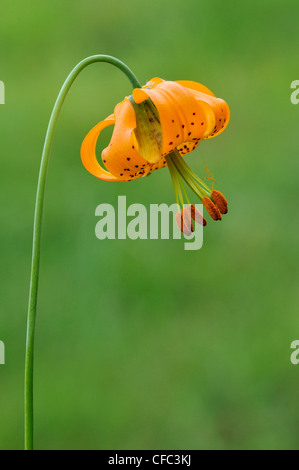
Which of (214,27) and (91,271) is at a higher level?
(214,27)

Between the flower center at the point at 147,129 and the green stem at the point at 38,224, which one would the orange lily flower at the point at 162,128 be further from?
the green stem at the point at 38,224

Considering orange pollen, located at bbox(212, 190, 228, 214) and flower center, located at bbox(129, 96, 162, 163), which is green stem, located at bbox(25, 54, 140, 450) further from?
orange pollen, located at bbox(212, 190, 228, 214)

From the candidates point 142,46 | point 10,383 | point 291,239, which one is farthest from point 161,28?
point 10,383

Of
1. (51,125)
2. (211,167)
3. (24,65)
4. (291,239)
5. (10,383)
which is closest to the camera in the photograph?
(51,125)

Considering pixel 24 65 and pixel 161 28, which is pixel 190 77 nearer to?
pixel 161 28

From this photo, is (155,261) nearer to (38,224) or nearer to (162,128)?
(162,128)
